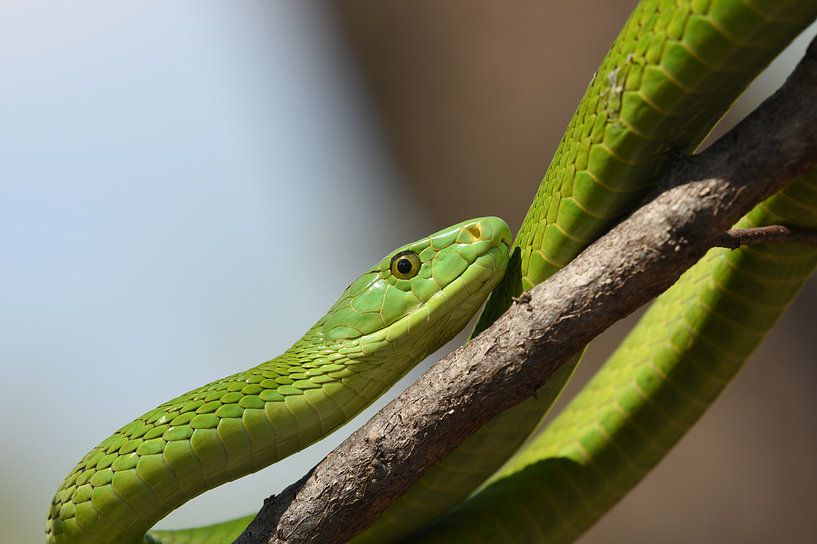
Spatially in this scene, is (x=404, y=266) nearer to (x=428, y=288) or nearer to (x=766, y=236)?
(x=428, y=288)

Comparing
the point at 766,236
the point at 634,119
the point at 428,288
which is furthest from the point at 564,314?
the point at 428,288

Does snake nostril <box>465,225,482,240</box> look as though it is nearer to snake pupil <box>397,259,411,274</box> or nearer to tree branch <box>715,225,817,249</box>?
snake pupil <box>397,259,411,274</box>

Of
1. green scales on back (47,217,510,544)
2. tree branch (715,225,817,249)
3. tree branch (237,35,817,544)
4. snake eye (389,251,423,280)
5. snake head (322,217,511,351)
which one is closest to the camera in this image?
tree branch (237,35,817,544)

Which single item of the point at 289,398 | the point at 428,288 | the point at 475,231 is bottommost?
the point at 289,398

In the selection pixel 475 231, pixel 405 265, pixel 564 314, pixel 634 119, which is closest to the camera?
pixel 564 314

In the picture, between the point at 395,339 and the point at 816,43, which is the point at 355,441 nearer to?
the point at 395,339

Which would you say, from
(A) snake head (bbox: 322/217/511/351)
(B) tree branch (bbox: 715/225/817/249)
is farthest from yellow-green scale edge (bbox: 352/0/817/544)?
(B) tree branch (bbox: 715/225/817/249)

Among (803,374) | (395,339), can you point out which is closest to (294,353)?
(395,339)
